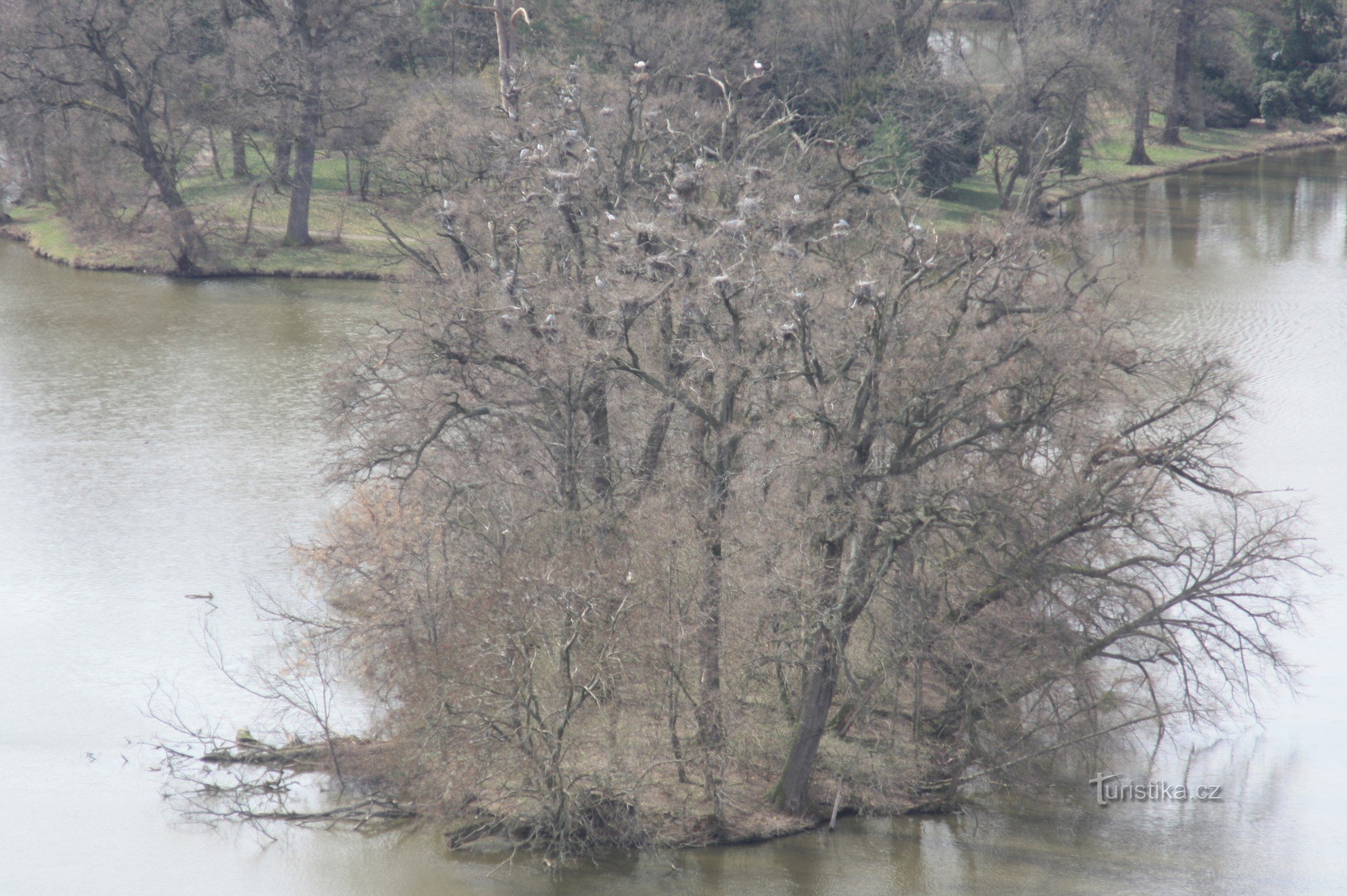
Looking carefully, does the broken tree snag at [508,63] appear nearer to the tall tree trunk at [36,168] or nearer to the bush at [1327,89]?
the tall tree trunk at [36,168]

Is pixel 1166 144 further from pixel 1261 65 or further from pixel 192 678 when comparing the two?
pixel 192 678

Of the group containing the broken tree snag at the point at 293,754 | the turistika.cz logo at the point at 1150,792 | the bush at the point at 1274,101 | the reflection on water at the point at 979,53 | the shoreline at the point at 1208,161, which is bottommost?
the turistika.cz logo at the point at 1150,792

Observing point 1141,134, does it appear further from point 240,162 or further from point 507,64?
point 507,64

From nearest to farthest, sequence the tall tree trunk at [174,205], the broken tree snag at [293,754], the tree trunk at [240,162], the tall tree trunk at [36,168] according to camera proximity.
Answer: the broken tree snag at [293,754] → the tall tree trunk at [174,205] → the tall tree trunk at [36,168] → the tree trunk at [240,162]

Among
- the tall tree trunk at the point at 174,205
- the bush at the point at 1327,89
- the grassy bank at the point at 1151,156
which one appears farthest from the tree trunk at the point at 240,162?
the bush at the point at 1327,89

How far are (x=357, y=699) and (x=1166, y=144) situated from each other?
5259 cm

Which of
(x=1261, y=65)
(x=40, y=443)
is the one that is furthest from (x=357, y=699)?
(x=1261, y=65)

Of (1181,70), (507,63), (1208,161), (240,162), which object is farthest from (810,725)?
(1181,70)

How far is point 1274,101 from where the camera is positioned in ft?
210

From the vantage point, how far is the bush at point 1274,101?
63.8 meters

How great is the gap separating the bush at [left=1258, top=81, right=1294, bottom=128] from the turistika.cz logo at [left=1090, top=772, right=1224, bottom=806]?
55.6m

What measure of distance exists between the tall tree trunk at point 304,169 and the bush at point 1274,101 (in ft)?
149

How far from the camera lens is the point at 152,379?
31750mm

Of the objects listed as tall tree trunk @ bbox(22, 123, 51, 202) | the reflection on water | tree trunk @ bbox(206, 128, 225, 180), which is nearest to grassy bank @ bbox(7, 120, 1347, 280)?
tree trunk @ bbox(206, 128, 225, 180)
